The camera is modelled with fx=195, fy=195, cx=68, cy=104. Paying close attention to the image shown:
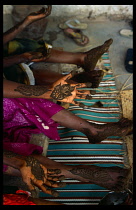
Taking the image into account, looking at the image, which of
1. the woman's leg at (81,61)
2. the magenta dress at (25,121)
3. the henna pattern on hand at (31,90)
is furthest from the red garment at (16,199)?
the woman's leg at (81,61)

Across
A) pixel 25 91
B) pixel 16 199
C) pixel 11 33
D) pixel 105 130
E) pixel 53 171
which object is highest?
pixel 11 33

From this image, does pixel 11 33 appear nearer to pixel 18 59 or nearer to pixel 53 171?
pixel 18 59

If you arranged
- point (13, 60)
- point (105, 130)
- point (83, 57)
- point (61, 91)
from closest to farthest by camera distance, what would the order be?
point (61, 91) < point (105, 130) < point (13, 60) < point (83, 57)

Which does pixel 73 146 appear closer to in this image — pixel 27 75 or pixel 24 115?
pixel 24 115

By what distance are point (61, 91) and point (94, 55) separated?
0.63 meters

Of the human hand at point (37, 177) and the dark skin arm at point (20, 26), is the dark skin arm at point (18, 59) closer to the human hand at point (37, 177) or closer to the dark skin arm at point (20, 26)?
the dark skin arm at point (20, 26)

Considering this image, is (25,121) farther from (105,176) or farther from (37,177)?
(105,176)

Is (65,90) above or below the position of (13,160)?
above

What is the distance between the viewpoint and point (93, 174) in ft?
5.36

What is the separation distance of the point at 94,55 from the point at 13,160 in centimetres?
122

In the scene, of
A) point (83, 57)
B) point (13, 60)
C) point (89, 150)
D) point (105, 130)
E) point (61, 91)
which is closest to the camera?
point (61, 91)

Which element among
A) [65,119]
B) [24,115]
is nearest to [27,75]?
[24,115]

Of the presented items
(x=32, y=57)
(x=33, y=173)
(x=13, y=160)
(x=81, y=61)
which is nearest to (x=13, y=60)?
(x=32, y=57)

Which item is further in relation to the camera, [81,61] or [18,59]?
[81,61]
